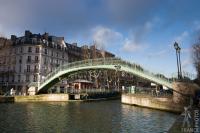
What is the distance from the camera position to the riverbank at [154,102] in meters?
32.2

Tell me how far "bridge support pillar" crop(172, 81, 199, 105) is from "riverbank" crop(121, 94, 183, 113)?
646 millimetres

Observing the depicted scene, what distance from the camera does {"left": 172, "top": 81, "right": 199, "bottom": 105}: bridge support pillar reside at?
31.4 meters

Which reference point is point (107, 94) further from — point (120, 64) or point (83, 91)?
point (120, 64)

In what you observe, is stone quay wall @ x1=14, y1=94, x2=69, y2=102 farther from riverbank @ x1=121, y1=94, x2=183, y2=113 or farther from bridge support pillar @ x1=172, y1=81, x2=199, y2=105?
bridge support pillar @ x1=172, y1=81, x2=199, y2=105

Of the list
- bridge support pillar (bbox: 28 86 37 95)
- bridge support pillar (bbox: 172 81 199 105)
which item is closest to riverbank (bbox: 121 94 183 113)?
bridge support pillar (bbox: 172 81 199 105)

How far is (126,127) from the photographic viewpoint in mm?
22500

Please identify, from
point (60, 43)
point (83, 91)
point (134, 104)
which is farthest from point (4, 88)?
point (134, 104)

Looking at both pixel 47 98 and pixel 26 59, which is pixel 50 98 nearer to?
pixel 47 98

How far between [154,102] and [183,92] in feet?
18.6

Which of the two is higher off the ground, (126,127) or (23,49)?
(23,49)

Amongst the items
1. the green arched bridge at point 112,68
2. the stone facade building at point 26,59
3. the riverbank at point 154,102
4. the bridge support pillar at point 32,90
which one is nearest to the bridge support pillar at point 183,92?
the riverbank at point 154,102

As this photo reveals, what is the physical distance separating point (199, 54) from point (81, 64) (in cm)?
2036

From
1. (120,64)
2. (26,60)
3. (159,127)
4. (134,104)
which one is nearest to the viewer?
(159,127)

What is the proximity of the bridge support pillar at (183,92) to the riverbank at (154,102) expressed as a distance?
646mm
